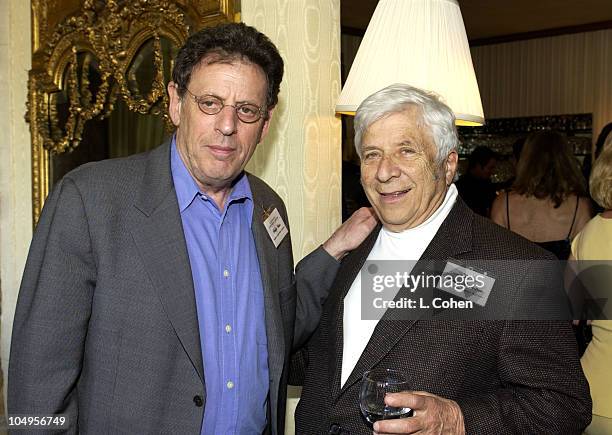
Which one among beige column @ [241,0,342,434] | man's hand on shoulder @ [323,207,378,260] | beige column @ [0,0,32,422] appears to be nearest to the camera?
man's hand on shoulder @ [323,207,378,260]

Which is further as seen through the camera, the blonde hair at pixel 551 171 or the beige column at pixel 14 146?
the beige column at pixel 14 146

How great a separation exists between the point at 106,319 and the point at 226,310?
0.31m

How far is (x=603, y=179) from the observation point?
291cm

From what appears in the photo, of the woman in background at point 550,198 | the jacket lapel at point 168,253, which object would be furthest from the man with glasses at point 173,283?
the woman in background at point 550,198

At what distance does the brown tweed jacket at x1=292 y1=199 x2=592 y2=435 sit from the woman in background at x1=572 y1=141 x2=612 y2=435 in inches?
40.8

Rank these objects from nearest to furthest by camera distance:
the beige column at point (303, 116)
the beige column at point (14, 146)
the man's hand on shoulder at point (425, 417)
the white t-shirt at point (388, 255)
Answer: the man's hand on shoulder at point (425, 417) < the white t-shirt at point (388, 255) < the beige column at point (303, 116) < the beige column at point (14, 146)

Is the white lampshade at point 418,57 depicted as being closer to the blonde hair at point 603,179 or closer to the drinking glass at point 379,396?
the blonde hair at point 603,179

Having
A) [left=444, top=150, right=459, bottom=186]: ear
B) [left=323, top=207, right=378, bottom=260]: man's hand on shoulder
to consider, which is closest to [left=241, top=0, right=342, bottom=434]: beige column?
[left=323, top=207, right=378, bottom=260]: man's hand on shoulder

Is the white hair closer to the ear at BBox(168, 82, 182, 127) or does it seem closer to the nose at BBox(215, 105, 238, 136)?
the nose at BBox(215, 105, 238, 136)

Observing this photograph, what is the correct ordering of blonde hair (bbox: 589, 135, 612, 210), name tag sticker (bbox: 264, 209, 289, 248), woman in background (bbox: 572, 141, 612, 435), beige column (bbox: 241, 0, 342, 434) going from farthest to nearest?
blonde hair (bbox: 589, 135, 612, 210), woman in background (bbox: 572, 141, 612, 435), beige column (bbox: 241, 0, 342, 434), name tag sticker (bbox: 264, 209, 289, 248)

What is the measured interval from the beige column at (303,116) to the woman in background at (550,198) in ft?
4.55

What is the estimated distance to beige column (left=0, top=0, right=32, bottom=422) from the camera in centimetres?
384

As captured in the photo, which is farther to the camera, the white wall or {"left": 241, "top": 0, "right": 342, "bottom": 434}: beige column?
the white wall

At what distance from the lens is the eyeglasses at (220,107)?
1.90 metres
